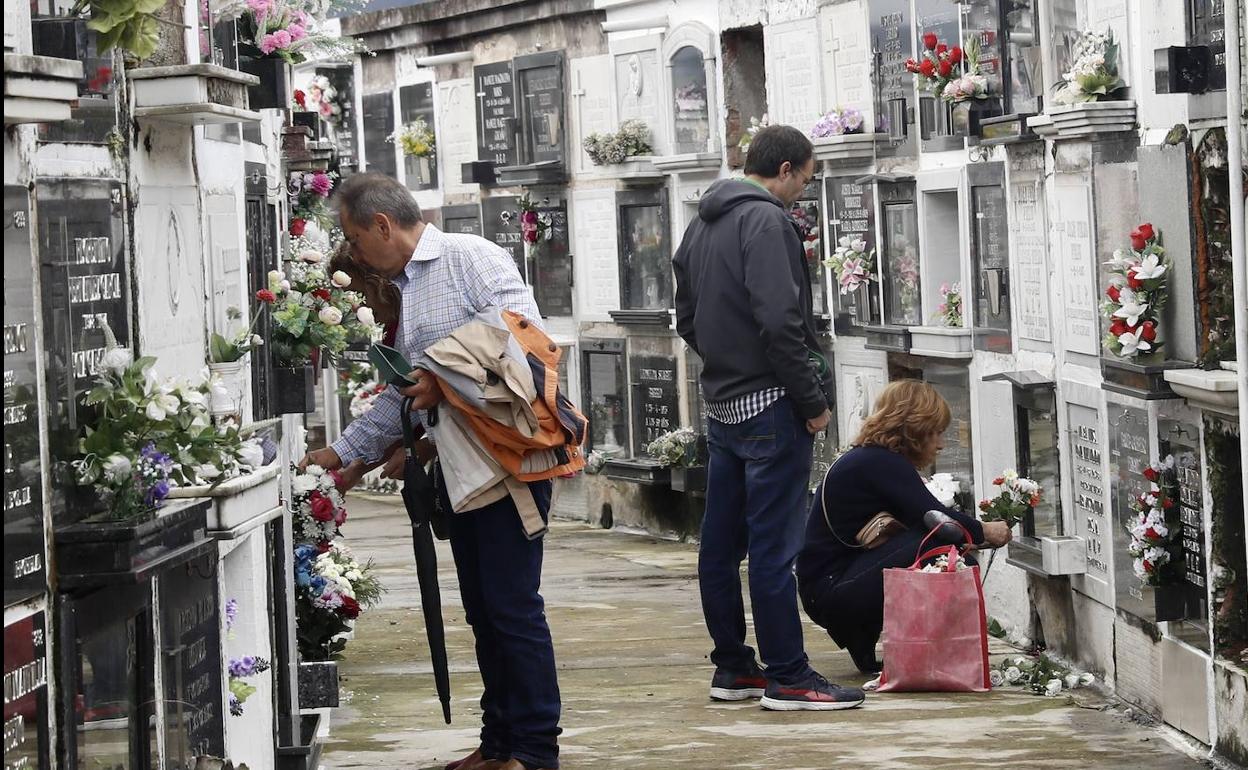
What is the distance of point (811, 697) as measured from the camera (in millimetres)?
6887

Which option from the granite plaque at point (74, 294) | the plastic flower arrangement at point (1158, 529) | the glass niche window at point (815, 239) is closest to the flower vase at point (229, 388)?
the granite plaque at point (74, 294)

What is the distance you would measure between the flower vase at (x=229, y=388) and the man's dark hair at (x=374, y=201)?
0.50m

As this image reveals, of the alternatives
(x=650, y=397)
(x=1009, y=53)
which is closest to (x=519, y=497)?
(x=1009, y=53)

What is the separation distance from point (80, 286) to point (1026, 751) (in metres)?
3.33

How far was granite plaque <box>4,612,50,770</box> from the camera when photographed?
11.8 feet

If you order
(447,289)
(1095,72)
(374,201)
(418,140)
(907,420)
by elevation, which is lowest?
(907,420)

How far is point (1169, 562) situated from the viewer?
6.69 m

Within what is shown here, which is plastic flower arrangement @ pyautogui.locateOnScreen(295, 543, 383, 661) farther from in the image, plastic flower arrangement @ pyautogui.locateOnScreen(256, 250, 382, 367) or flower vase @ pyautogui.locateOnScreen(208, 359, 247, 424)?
flower vase @ pyautogui.locateOnScreen(208, 359, 247, 424)

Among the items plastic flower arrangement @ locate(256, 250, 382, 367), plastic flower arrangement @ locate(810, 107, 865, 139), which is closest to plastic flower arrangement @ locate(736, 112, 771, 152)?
plastic flower arrangement @ locate(810, 107, 865, 139)

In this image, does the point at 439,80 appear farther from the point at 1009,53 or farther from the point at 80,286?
the point at 80,286

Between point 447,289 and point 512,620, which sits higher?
point 447,289

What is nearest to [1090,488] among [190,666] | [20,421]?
[190,666]

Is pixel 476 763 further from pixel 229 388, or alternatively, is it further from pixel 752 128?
pixel 752 128

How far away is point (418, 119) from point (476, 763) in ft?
37.0
